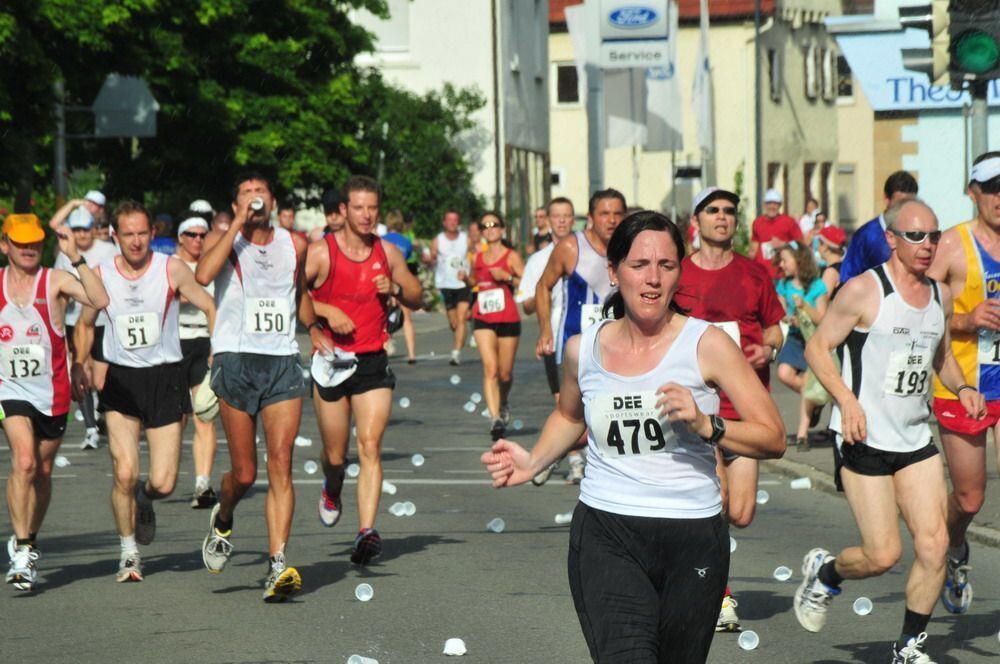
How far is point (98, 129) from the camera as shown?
98.9 ft

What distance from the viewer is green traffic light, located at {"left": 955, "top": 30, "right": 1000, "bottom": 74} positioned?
438 inches

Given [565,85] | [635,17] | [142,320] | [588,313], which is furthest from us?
[565,85]

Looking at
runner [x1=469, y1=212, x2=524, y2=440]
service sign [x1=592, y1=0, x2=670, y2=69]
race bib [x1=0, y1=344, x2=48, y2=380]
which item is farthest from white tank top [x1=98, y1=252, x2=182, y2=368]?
service sign [x1=592, y1=0, x2=670, y2=69]

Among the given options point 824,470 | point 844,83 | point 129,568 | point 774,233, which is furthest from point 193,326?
point 844,83

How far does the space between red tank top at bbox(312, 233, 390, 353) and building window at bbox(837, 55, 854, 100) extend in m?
58.2

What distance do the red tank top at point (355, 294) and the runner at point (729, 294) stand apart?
84.8 inches

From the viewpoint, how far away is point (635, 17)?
19500 mm

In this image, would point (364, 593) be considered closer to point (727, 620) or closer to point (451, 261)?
point (727, 620)

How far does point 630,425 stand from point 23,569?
4.86 meters

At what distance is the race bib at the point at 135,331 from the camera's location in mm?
10297

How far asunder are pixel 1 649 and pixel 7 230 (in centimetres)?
262

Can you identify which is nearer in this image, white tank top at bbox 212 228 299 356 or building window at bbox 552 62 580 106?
white tank top at bbox 212 228 299 356

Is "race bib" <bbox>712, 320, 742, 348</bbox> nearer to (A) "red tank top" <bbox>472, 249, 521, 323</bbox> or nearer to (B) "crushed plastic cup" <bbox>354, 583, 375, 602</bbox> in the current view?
(B) "crushed plastic cup" <bbox>354, 583, 375, 602</bbox>

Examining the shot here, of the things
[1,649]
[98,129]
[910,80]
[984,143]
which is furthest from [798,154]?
[1,649]
